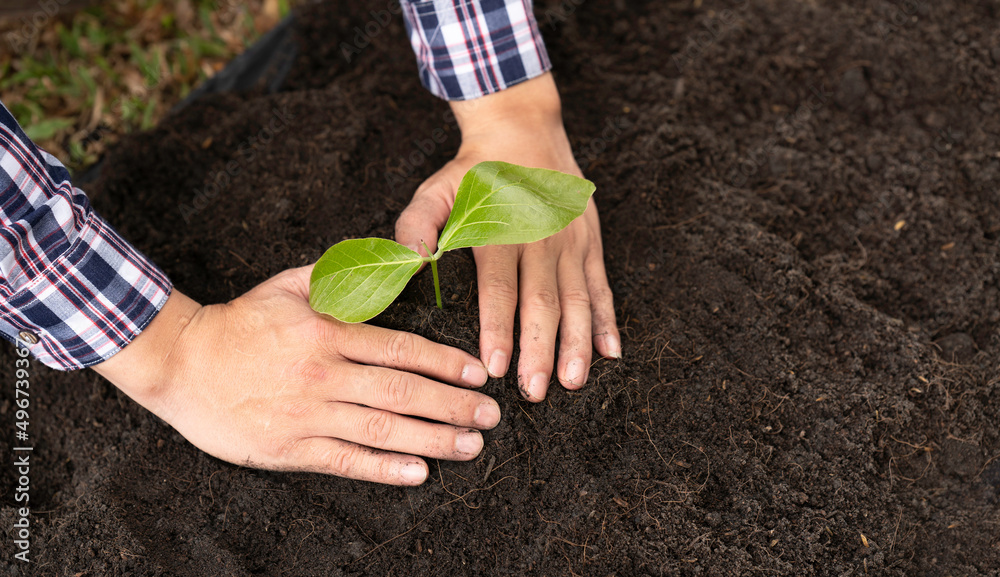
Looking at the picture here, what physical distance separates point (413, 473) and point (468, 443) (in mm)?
134

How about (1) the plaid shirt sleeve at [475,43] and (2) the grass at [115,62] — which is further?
(2) the grass at [115,62]

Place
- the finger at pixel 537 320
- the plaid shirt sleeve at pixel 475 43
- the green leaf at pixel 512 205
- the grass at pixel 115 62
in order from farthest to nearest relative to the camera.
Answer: the grass at pixel 115 62 → the plaid shirt sleeve at pixel 475 43 → the finger at pixel 537 320 → the green leaf at pixel 512 205

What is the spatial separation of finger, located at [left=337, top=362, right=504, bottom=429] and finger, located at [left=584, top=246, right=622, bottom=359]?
0.31m

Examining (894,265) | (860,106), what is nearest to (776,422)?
(894,265)

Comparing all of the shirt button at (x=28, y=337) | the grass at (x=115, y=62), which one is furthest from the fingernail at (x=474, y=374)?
the grass at (x=115, y=62)

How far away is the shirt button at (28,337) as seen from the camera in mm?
1298

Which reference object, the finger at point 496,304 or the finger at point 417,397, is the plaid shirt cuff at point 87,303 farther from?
the finger at point 496,304

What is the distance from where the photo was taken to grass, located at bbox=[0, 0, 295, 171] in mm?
2514

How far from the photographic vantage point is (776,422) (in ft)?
4.67

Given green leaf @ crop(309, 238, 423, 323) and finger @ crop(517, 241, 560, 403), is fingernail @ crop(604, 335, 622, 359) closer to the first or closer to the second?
finger @ crop(517, 241, 560, 403)

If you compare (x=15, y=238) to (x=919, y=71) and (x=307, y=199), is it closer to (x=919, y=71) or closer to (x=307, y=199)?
(x=307, y=199)

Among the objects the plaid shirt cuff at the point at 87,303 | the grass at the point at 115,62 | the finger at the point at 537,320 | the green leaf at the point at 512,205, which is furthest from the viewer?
the grass at the point at 115,62

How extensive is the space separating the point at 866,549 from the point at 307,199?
1.66 meters

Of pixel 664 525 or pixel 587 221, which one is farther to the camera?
pixel 587 221
